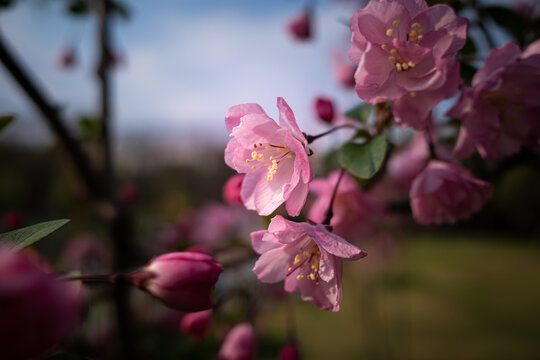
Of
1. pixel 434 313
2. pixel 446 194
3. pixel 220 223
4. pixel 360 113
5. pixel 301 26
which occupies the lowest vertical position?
pixel 434 313

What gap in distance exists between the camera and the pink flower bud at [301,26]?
43.1 inches

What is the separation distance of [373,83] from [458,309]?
2.52 m

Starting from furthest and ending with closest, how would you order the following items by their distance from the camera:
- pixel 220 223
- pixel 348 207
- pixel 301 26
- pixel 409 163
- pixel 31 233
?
1. pixel 220 223
2. pixel 301 26
3. pixel 409 163
4. pixel 348 207
5. pixel 31 233

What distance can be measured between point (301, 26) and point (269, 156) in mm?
894

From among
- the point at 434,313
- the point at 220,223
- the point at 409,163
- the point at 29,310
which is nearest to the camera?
the point at 29,310

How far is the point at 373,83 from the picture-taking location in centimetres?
34

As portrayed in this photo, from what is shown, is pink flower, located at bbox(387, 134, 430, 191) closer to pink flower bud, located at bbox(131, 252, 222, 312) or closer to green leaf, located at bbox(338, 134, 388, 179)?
green leaf, located at bbox(338, 134, 388, 179)

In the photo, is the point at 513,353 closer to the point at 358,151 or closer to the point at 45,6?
the point at 358,151

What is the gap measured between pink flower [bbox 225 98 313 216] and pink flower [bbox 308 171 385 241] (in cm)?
10

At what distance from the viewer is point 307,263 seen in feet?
1.24

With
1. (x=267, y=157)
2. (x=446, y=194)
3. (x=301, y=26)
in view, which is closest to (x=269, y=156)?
(x=267, y=157)

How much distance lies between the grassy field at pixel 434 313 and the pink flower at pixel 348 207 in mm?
1324

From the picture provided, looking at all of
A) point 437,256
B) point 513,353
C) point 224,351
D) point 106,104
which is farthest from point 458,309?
point 106,104

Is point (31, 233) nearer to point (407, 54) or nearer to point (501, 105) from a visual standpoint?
point (407, 54)
